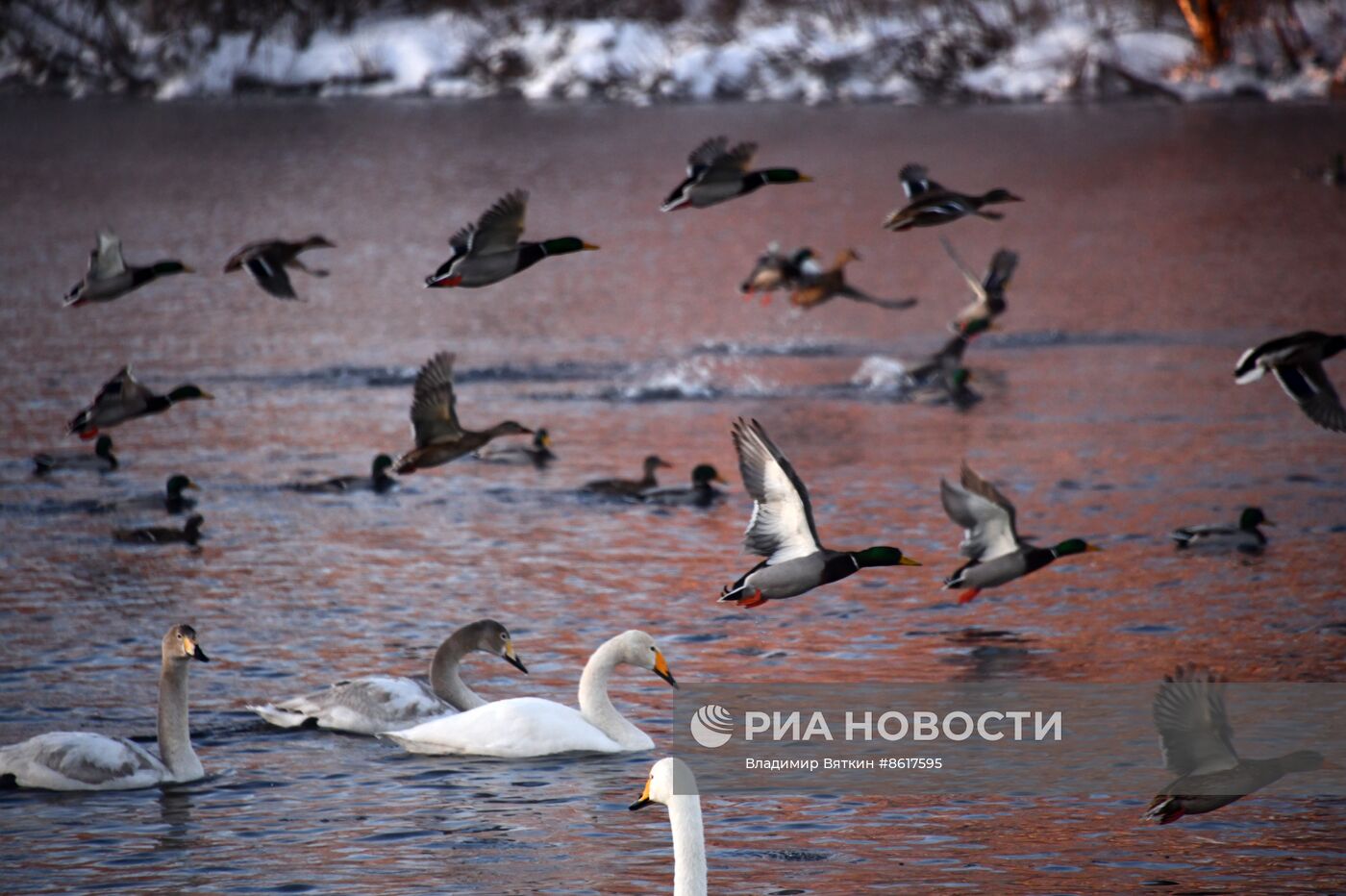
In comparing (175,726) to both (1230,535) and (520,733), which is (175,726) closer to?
(520,733)

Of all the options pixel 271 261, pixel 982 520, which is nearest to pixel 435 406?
pixel 271 261

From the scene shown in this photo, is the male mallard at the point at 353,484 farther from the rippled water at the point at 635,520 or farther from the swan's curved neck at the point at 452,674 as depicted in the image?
the swan's curved neck at the point at 452,674

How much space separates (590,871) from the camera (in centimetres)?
942

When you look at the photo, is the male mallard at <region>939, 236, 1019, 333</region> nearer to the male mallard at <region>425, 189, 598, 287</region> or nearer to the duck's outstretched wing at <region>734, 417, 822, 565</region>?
the male mallard at <region>425, 189, 598, 287</region>

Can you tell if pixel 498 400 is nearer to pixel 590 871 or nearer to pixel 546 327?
pixel 546 327

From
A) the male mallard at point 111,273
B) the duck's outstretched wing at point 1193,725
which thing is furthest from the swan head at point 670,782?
the male mallard at point 111,273

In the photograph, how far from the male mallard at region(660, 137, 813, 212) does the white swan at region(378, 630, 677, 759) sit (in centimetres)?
247

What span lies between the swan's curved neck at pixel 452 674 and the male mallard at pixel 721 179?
2631 mm

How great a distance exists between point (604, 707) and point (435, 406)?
9.62 ft

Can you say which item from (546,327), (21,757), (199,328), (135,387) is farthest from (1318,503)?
(199,328)

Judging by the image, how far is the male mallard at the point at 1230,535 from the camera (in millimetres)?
15312

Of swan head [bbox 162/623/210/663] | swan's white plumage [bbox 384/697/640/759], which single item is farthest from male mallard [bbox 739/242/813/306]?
swan head [bbox 162/623/210/663]

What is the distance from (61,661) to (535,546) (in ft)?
13.8

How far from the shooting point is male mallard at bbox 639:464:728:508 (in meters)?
17.4
